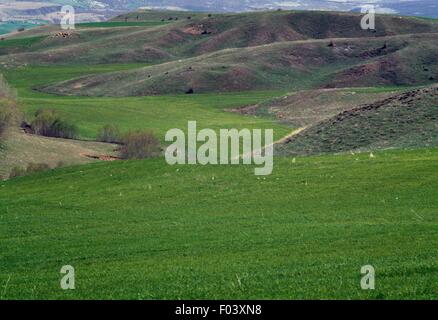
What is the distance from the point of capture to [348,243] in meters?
22.6

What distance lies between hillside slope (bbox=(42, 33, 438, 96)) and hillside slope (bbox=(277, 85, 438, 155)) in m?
60.8

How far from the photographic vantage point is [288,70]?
133 meters

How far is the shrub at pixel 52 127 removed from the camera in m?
80.8

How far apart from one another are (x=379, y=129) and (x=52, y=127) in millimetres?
40044

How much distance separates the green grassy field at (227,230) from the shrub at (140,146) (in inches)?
887

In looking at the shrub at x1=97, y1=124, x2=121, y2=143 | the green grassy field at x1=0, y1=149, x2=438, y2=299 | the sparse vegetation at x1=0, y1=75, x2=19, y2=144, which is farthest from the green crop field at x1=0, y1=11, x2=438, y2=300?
the shrub at x1=97, y1=124, x2=121, y2=143

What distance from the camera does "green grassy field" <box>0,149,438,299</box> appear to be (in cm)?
1786

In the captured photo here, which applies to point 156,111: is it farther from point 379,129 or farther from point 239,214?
point 239,214

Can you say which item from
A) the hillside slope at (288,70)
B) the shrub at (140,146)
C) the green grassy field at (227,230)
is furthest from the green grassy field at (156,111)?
the green grassy field at (227,230)

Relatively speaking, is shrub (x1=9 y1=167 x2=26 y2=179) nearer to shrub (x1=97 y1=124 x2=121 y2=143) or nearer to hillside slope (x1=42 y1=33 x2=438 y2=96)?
shrub (x1=97 y1=124 x2=121 y2=143)

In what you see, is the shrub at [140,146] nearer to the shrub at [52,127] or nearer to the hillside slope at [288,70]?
the shrub at [52,127]

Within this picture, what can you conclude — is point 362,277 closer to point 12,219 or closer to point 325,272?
point 325,272

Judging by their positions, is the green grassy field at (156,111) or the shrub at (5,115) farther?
the green grassy field at (156,111)
